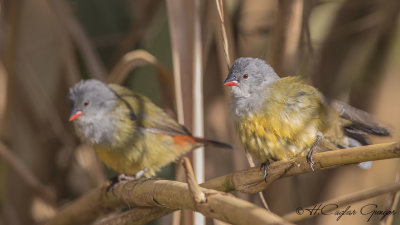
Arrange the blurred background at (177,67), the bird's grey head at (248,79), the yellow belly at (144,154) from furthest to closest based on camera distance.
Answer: the yellow belly at (144,154) < the blurred background at (177,67) < the bird's grey head at (248,79)

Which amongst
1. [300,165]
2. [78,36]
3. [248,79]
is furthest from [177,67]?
[78,36]

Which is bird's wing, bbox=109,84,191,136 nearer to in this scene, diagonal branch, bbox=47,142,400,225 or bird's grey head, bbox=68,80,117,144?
bird's grey head, bbox=68,80,117,144

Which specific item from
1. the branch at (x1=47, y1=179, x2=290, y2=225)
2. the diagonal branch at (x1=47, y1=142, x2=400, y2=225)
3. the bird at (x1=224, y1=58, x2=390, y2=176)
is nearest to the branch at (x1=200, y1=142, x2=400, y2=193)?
the diagonal branch at (x1=47, y1=142, x2=400, y2=225)

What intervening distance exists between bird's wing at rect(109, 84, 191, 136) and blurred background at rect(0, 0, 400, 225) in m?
0.10

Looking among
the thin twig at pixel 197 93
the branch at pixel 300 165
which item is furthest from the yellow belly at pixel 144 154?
the branch at pixel 300 165

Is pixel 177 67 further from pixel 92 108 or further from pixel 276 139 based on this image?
pixel 92 108

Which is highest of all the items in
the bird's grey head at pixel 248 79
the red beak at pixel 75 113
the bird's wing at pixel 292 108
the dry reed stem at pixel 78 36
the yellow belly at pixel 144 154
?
the dry reed stem at pixel 78 36

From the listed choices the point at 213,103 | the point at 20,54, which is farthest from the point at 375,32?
the point at 20,54

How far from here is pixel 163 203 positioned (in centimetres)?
179

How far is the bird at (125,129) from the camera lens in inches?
125

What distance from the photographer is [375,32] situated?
3344 mm

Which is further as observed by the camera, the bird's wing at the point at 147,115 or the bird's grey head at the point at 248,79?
the bird's wing at the point at 147,115

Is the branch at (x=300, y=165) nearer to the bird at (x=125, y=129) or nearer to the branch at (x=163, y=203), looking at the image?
the branch at (x=163, y=203)

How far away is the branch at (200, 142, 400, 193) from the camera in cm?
135
